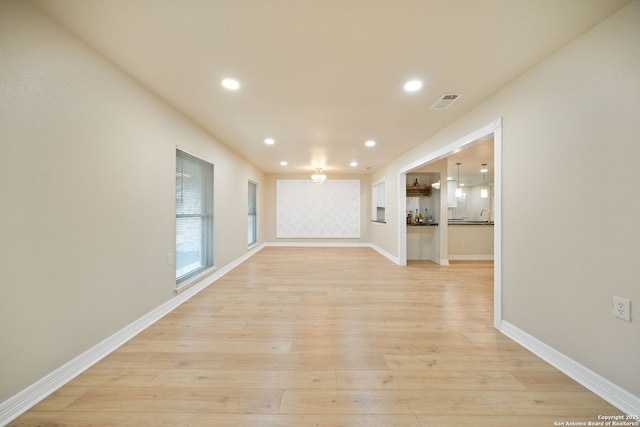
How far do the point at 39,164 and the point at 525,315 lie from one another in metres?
3.92

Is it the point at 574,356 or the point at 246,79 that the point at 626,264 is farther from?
the point at 246,79

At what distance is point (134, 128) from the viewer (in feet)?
7.54

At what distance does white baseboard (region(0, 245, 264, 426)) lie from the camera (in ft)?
4.39

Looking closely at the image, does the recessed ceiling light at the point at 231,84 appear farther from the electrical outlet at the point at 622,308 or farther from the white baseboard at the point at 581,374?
the white baseboard at the point at 581,374

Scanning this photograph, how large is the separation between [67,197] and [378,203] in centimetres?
707

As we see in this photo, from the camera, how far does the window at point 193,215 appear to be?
3.31m

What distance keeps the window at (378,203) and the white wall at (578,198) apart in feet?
16.2

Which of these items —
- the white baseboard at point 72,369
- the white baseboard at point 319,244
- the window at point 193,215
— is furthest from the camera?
the white baseboard at point 319,244

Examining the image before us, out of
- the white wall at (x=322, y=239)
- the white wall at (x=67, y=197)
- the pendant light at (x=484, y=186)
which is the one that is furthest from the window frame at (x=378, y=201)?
the white wall at (x=67, y=197)

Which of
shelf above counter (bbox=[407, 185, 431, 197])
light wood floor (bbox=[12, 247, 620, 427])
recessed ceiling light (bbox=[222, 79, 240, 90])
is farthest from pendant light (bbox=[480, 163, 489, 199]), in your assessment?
recessed ceiling light (bbox=[222, 79, 240, 90])

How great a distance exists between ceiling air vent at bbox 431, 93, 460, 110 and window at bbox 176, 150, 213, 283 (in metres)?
3.35

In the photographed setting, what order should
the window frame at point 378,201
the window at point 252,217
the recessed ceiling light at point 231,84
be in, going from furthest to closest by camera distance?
1. the window frame at point 378,201
2. the window at point 252,217
3. the recessed ceiling light at point 231,84

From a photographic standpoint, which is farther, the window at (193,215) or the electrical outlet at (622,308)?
the window at (193,215)

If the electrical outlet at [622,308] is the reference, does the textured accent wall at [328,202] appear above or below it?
above
